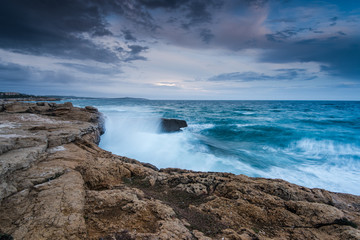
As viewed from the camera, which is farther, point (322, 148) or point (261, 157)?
point (322, 148)

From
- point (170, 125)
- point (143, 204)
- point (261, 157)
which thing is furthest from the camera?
point (170, 125)

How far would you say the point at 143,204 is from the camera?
358 centimetres

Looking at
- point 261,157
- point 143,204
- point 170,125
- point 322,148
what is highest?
point 143,204

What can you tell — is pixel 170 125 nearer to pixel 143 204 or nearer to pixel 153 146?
pixel 153 146

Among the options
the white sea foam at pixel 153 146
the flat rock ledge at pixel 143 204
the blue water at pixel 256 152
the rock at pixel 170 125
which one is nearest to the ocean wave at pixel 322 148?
the blue water at pixel 256 152

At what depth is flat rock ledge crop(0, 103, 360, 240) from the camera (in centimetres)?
288

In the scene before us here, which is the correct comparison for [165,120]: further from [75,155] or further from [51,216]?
[51,216]

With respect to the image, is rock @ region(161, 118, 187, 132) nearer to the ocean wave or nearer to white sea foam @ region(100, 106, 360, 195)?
white sea foam @ region(100, 106, 360, 195)

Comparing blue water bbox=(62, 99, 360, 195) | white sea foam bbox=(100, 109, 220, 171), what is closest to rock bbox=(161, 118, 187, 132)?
white sea foam bbox=(100, 109, 220, 171)

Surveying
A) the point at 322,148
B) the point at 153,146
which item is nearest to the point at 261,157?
the point at 322,148

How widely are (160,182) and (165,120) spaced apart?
15.8m

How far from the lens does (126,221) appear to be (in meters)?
3.11

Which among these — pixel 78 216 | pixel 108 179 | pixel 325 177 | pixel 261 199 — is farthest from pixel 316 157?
pixel 78 216

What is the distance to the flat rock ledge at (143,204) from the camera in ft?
9.45
